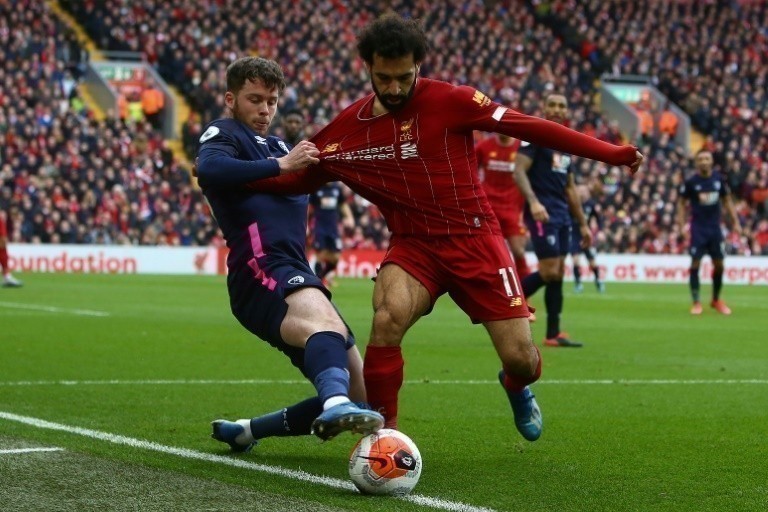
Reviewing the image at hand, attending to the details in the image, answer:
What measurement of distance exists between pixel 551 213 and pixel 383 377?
767 cm

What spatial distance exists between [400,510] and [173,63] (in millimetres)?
32879

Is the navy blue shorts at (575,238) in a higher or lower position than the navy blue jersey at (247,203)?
lower

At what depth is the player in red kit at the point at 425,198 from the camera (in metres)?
6.16

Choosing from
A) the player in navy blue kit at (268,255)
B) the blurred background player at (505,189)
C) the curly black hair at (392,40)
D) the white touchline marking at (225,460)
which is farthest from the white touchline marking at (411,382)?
the blurred background player at (505,189)

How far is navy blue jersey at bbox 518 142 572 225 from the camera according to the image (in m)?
13.6

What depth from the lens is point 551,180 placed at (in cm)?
1372

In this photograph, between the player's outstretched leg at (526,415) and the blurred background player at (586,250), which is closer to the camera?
the player's outstretched leg at (526,415)

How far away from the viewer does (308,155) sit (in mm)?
5992

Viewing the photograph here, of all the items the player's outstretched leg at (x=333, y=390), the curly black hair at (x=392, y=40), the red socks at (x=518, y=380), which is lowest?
the red socks at (x=518, y=380)

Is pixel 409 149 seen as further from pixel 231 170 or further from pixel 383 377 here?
pixel 383 377

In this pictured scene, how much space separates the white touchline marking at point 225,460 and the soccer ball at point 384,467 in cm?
7

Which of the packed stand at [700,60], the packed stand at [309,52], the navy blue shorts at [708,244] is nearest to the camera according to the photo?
the navy blue shorts at [708,244]

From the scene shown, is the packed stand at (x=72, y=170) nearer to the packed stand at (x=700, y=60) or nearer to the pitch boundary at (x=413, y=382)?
the packed stand at (x=700, y=60)

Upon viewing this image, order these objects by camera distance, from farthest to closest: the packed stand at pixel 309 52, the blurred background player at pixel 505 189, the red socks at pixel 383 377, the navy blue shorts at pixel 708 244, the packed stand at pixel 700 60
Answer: the packed stand at pixel 700 60 → the packed stand at pixel 309 52 → the navy blue shorts at pixel 708 244 → the blurred background player at pixel 505 189 → the red socks at pixel 383 377
